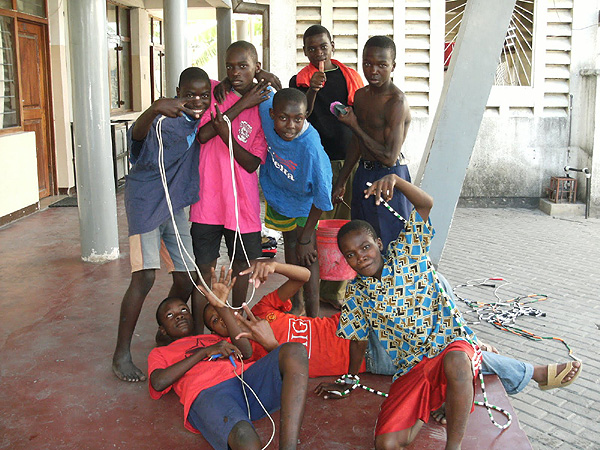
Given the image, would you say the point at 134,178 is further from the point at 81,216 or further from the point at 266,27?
the point at 266,27

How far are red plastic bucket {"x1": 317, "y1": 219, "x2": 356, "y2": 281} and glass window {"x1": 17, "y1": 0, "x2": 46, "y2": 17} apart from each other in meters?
5.81

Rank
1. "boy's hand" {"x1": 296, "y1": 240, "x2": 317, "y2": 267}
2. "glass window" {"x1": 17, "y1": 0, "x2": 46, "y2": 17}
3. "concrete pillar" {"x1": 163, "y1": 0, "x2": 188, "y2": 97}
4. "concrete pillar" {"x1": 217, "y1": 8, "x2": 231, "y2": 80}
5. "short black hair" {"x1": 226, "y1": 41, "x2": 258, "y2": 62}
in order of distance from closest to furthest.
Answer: "short black hair" {"x1": 226, "y1": 41, "x2": 258, "y2": 62} < "boy's hand" {"x1": 296, "y1": 240, "x2": 317, "y2": 267} < "concrete pillar" {"x1": 163, "y1": 0, "x2": 188, "y2": 97} < "glass window" {"x1": 17, "y1": 0, "x2": 46, "y2": 17} < "concrete pillar" {"x1": 217, "y1": 8, "x2": 231, "y2": 80}

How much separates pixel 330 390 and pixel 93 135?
3.61m

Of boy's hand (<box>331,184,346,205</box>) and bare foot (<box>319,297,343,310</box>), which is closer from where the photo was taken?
boy's hand (<box>331,184,346,205</box>)

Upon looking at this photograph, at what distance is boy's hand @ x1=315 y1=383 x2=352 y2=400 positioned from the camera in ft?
10.4

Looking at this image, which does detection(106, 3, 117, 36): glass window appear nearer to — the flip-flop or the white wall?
the white wall

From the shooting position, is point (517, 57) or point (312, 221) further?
point (517, 57)

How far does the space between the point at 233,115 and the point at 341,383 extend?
4.95ft

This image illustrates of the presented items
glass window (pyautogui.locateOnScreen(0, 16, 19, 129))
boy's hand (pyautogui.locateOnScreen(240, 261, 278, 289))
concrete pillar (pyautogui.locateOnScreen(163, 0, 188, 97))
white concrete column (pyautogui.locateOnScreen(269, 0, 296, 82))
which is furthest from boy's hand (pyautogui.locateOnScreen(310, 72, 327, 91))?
white concrete column (pyautogui.locateOnScreen(269, 0, 296, 82))

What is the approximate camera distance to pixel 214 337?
10.5 feet

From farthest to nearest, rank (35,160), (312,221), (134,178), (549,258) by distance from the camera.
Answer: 1. (35,160)
2. (549,258)
3. (312,221)
4. (134,178)

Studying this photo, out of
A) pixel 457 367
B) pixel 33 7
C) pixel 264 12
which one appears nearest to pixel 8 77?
pixel 33 7

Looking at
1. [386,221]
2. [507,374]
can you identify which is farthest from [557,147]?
[507,374]

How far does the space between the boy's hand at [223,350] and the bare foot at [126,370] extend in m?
0.61
